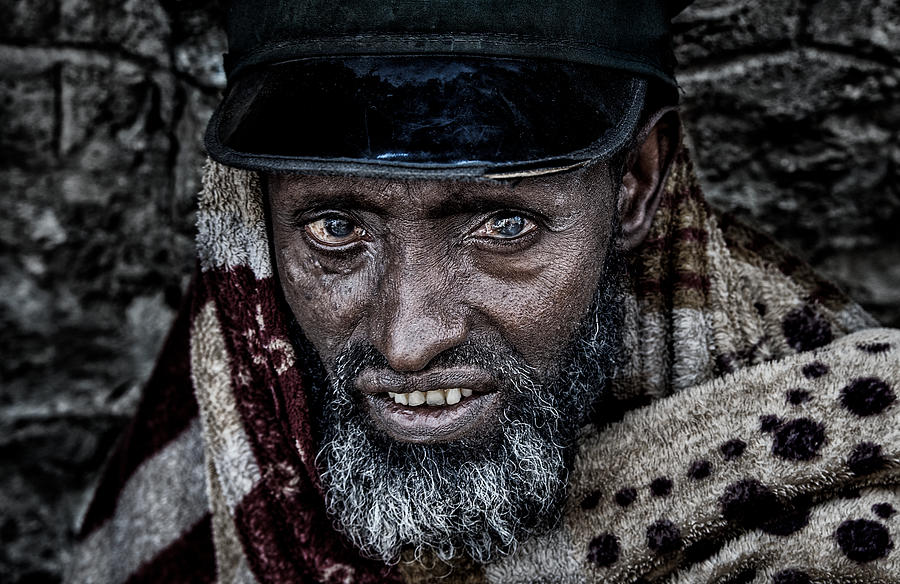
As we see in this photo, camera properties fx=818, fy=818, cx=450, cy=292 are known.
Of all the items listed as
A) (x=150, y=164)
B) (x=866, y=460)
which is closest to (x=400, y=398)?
(x=866, y=460)

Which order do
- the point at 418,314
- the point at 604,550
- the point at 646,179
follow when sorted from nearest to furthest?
the point at 418,314
the point at 604,550
the point at 646,179

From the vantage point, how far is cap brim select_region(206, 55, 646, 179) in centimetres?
119

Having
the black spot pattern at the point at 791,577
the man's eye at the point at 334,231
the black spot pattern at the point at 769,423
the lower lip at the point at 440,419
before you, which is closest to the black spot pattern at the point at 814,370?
the black spot pattern at the point at 769,423

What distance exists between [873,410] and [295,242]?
107 centimetres

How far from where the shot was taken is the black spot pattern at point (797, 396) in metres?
1.50

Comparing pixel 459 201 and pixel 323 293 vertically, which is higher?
pixel 459 201

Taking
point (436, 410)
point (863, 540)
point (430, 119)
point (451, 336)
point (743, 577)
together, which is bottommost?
point (743, 577)

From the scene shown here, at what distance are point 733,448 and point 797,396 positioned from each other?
153 mm

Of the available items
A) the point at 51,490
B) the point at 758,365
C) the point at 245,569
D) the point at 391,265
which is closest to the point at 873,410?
the point at 758,365

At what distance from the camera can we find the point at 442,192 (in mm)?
1284

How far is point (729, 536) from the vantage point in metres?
1.48

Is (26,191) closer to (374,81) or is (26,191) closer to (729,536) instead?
(374,81)

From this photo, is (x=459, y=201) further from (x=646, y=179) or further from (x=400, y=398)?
(x=646, y=179)

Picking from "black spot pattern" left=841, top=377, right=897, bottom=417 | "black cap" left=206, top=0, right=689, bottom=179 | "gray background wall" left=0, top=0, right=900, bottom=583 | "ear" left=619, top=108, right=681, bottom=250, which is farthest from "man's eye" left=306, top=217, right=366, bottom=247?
"gray background wall" left=0, top=0, right=900, bottom=583
